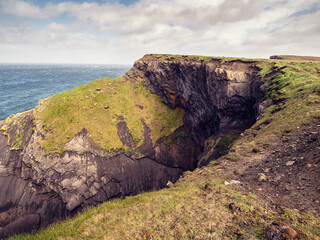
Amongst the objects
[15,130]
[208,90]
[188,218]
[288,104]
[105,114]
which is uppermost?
[208,90]

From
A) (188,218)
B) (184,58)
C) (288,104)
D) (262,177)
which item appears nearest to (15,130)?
(188,218)

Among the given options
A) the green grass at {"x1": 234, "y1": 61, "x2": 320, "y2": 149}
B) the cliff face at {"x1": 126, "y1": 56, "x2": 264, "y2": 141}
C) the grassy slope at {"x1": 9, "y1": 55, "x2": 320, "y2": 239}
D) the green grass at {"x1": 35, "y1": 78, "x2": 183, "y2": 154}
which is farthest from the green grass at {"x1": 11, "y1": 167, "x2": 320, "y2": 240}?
the green grass at {"x1": 35, "y1": 78, "x2": 183, "y2": 154}

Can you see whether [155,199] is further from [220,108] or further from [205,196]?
[220,108]

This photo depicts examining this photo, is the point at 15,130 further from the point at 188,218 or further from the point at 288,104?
the point at 288,104

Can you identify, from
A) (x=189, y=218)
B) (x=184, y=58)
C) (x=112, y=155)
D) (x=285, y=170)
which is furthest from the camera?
(x=184, y=58)

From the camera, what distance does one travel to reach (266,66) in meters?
44.8

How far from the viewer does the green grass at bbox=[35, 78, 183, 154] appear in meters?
52.4

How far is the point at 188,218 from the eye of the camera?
11.5 meters

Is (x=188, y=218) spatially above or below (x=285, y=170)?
below

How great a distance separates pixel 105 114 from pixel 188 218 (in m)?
55.1

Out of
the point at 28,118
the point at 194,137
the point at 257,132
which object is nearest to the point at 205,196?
the point at 257,132

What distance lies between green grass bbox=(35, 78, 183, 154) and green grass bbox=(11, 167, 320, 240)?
137 ft

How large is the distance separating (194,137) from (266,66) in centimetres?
3281

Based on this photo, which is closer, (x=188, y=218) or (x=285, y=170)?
(x=188, y=218)
